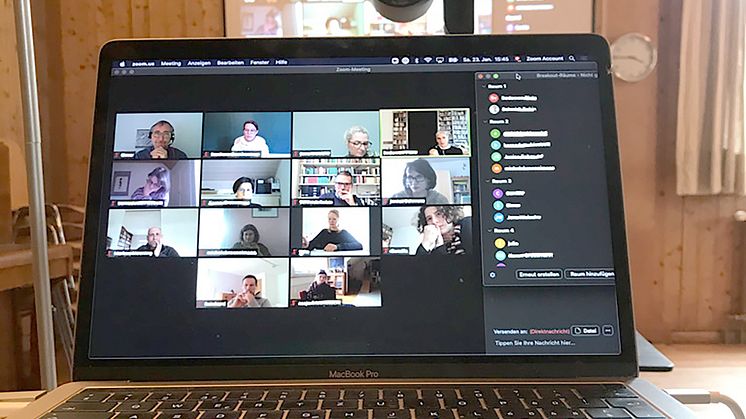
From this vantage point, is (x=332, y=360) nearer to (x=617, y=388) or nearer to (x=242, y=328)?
(x=242, y=328)

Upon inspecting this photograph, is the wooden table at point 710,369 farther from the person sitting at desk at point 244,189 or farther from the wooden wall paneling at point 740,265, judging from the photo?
the person sitting at desk at point 244,189

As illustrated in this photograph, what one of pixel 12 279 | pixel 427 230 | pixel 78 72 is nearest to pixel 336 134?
pixel 427 230

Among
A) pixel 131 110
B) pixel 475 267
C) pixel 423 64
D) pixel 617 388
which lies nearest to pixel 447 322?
pixel 475 267

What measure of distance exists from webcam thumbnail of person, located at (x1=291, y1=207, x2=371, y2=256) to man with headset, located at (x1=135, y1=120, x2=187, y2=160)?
14 cm

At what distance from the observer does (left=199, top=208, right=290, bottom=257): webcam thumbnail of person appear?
0.66 metres

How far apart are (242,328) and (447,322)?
19 cm

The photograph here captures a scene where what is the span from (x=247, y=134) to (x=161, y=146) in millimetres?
86

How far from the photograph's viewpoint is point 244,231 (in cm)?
66

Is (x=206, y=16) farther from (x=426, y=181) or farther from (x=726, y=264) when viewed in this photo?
(x=426, y=181)

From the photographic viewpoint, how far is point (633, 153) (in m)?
3.17

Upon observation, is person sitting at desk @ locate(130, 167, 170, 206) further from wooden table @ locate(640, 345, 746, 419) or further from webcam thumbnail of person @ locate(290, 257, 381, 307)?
wooden table @ locate(640, 345, 746, 419)

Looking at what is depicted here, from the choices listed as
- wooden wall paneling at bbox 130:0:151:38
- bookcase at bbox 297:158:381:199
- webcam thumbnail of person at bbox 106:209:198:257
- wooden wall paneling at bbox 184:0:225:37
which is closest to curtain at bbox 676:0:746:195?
wooden wall paneling at bbox 184:0:225:37

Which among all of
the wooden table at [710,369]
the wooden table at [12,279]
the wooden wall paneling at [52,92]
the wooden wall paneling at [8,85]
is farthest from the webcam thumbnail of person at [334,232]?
the wooden wall paneling at [52,92]

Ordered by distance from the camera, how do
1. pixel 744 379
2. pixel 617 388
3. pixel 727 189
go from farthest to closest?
pixel 727 189, pixel 744 379, pixel 617 388
